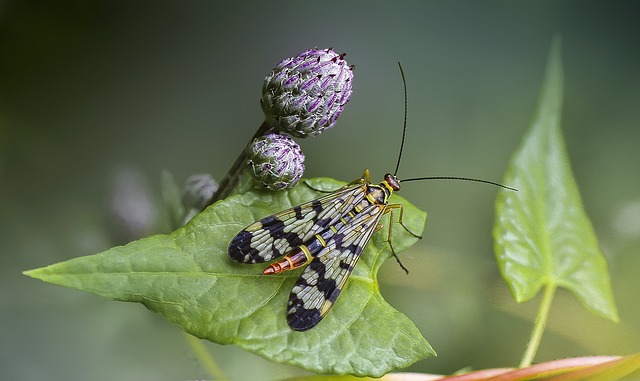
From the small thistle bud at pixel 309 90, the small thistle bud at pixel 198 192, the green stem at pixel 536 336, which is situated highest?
the small thistle bud at pixel 309 90

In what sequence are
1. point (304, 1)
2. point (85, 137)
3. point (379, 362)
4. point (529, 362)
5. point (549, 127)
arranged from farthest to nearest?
point (304, 1), point (85, 137), point (549, 127), point (529, 362), point (379, 362)

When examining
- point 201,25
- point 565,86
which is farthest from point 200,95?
point 565,86

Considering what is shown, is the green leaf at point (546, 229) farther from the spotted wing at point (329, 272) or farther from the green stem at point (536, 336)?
the spotted wing at point (329, 272)

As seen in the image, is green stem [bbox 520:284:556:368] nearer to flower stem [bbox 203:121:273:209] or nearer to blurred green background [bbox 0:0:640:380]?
blurred green background [bbox 0:0:640:380]

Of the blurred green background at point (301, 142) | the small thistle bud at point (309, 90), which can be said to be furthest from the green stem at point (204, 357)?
the small thistle bud at point (309, 90)

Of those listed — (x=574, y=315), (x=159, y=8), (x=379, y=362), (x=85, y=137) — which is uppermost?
(x=159, y=8)

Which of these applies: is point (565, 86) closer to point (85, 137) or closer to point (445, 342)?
point (445, 342)
